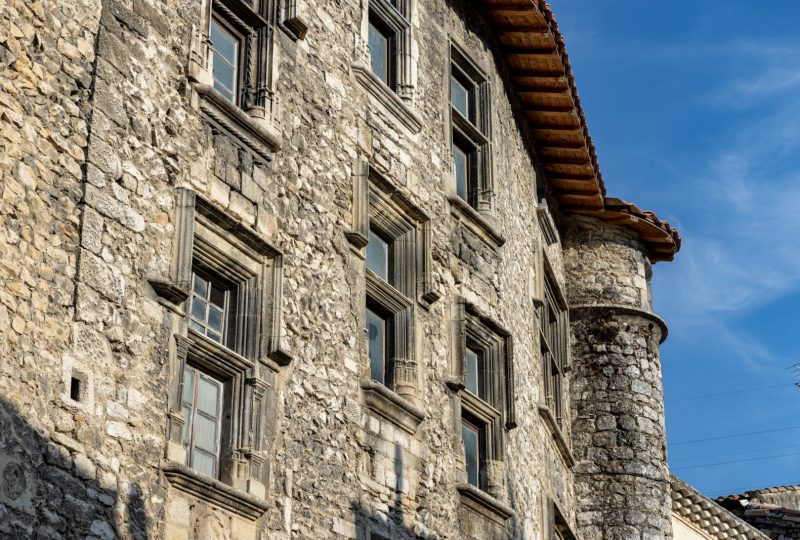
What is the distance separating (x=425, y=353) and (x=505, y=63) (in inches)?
174

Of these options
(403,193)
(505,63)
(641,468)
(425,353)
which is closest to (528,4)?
(505,63)

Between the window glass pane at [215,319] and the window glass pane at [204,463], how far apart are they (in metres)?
0.83

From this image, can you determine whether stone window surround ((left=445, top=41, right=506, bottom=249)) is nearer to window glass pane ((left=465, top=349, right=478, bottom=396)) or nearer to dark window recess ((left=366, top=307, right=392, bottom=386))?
window glass pane ((left=465, top=349, right=478, bottom=396))

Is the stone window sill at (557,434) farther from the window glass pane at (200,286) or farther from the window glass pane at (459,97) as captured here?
the window glass pane at (200,286)

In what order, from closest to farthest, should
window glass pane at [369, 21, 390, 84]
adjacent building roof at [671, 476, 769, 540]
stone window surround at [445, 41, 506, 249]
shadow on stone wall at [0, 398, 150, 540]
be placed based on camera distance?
shadow on stone wall at [0, 398, 150, 540] → window glass pane at [369, 21, 390, 84] → stone window surround at [445, 41, 506, 249] → adjacent building roof at [671, 476, 769, 540]

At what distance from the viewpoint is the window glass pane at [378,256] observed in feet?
39.5

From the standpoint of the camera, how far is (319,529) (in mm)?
10156

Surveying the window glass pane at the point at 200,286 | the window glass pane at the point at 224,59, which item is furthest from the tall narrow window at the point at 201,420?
the window glass pane at the point at 224,59

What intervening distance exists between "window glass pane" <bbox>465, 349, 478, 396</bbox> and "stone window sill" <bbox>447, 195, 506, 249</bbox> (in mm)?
1076

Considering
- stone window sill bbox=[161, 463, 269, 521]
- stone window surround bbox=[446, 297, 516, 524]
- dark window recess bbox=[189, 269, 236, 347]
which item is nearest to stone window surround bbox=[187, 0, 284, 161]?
dark window recess bbox=[189, 269, 236, 347]

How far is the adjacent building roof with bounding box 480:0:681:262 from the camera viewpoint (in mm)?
15141

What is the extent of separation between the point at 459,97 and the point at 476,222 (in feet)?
4.73

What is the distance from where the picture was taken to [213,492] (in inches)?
359

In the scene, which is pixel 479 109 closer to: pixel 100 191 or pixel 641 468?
pixel 641 468
